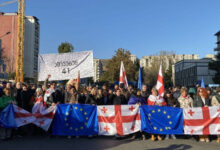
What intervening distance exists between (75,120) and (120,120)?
1.67 m

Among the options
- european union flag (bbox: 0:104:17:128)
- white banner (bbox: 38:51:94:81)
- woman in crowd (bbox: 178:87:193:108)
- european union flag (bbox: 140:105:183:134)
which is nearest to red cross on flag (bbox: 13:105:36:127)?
european union flag (bbox: 0:104:17:128)

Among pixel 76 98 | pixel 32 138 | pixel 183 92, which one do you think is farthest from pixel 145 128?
pixel 32 138

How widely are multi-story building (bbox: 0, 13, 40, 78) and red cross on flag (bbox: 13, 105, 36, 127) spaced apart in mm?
88698

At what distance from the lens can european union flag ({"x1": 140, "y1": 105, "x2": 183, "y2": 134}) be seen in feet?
28.3

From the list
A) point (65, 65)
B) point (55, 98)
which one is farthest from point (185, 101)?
point (65, 65)

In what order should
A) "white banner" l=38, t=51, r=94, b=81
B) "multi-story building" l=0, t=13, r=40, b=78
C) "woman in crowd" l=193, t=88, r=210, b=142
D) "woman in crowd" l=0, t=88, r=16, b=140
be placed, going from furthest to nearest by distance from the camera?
"multi-story building" l=0, t=13, r=40, b=78 < "white banner" l=38, t=51, r=94, b=81 < "woman in crowd" l=193, t=88, r=210, b=142 < "woman in crowd" l=0, t=88, r=16, b=140

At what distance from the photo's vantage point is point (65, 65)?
1103cm

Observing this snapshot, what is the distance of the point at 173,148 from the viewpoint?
7344mm

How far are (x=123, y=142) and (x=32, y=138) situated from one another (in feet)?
11.0

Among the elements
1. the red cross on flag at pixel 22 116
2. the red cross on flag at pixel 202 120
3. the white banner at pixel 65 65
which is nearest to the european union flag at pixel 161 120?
the red cross on flag at pixel 202 120

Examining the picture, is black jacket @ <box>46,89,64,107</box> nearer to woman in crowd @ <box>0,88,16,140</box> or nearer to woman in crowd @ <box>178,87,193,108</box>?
woman in crowd @ <box>0,88,16,140</box>

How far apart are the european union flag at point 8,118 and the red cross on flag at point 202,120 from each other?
20.3 feet

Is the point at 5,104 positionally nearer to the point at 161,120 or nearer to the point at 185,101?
the point at 161,120

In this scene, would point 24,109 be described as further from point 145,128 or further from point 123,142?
point 145,128
